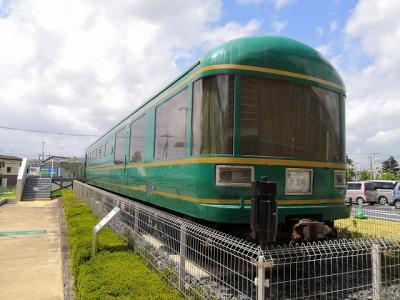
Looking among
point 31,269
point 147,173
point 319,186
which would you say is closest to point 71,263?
point 31,269

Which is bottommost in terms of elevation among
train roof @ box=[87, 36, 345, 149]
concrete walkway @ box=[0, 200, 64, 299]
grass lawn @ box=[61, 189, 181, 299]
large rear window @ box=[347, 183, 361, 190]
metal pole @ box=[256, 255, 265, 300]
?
concrete walkway @ box=[0, 200, 64, 299]

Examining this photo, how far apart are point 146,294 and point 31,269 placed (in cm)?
299

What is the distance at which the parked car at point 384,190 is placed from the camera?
26.5 meters

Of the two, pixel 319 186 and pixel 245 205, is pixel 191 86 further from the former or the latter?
pixel 319 186

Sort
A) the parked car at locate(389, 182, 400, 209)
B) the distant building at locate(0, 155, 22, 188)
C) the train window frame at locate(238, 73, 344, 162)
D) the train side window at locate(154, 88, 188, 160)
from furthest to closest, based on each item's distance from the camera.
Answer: the distant building at locate(0, 155, 22, 188)
the parked car at locate(389, 182, 400, 209)
the train side window at locate(154, 88, 188, 160)
the train window frame at locate(238, 73, 344, 162)

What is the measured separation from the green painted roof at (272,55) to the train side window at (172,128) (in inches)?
37.1

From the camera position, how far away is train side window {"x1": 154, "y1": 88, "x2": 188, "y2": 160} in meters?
5.99

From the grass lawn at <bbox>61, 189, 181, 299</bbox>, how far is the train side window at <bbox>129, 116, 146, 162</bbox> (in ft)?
7.12

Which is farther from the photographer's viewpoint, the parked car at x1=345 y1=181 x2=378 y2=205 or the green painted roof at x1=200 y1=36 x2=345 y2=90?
the parked car at x1=345 y1=181 x2=378 y2=205

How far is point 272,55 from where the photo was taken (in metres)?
5.50

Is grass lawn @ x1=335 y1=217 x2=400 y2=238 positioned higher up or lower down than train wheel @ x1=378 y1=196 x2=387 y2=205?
lower down

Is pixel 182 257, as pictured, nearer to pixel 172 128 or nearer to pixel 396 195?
pixel 172 128

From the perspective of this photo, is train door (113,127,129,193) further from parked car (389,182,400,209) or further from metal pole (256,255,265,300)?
parked car (389,182,400,209)

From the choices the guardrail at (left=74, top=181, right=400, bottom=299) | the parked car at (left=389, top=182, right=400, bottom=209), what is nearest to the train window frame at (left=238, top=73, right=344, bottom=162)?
the guardrail at (left=74, top=181, right=400, bottom=299)
